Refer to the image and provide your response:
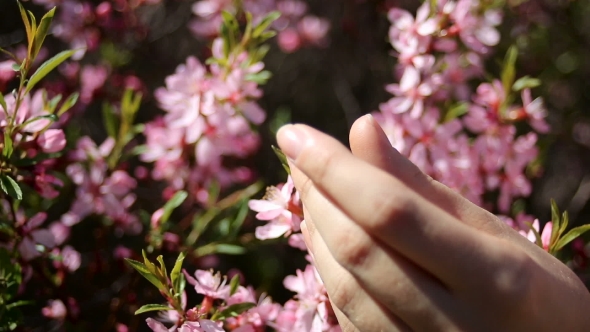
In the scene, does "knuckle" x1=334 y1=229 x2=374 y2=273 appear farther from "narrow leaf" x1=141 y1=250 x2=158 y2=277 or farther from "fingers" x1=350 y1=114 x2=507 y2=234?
"narrow leaf" x1=141 y1=250 x2=158 y2=277

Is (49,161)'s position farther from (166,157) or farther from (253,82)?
(253,82)

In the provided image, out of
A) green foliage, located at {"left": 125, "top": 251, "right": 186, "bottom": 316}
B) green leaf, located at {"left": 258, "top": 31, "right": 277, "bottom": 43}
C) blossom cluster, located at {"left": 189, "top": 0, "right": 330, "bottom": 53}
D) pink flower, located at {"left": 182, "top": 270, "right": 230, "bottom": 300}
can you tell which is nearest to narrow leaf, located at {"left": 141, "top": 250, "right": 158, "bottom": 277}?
green foliage, located at {"left": 125, "top": 251, "right": 186, "bottom": 316}

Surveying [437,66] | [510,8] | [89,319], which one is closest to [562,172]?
[510,8]

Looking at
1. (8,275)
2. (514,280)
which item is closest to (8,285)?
(8,275)

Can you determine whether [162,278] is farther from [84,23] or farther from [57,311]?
[84,23]

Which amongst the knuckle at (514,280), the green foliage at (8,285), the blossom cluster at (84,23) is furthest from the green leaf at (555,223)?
the blossom cluster at (84,23)

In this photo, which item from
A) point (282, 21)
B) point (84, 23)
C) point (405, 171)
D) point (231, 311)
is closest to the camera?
point (405, 171)

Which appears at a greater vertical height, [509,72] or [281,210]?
[509,72]
